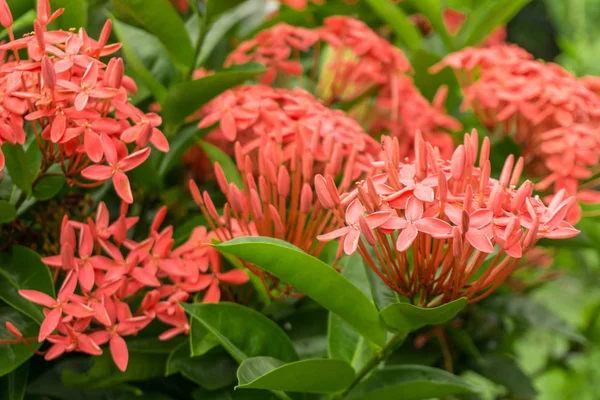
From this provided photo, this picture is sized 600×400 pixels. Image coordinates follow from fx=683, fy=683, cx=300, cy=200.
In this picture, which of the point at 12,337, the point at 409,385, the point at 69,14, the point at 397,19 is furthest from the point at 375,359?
the point at 397,19

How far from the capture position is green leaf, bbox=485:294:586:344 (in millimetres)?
738

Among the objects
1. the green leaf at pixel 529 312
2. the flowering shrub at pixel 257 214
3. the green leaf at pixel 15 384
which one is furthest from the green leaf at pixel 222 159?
the green leaf at pixel 529 312

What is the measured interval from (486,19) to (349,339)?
478 mm

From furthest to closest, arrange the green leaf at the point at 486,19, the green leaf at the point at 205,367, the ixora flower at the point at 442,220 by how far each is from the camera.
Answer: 1. the green leaf at the point at 486,19
2. the green leaf at the point at 205,367
3. the ixora flower at the point at 442,220

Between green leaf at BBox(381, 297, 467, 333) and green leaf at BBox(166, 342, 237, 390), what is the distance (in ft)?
0.46

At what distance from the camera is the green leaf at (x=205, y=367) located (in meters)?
0.49

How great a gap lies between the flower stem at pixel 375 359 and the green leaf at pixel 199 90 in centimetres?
24

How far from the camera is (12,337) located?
472 mm

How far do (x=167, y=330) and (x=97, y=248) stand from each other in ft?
0.30

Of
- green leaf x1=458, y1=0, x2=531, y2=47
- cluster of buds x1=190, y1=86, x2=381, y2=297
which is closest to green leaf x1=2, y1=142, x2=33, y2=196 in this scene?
cluster of buds x1=190, y1=86, x2=381, y2=297

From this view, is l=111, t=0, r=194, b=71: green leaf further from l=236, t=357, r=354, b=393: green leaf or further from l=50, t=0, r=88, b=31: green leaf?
l=236, t=357, r=354, b=393: green leaf

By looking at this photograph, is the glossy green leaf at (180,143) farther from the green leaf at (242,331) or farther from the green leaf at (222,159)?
the green leaf at (242,331)

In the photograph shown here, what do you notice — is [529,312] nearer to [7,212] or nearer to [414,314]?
[414,314]

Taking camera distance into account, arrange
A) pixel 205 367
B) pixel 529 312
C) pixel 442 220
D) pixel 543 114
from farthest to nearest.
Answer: pixel 529 312
pixel 543 114
pixel 205 367
pixel 442 220
